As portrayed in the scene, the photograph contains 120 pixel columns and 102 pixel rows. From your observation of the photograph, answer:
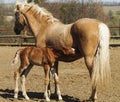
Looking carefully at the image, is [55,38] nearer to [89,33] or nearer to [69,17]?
[89,33]

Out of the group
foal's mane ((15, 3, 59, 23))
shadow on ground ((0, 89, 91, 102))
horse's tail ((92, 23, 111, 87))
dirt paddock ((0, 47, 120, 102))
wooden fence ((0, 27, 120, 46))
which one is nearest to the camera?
horse's tail ((92, 23, 111, 87))

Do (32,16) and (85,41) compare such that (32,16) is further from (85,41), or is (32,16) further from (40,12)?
(85,41)

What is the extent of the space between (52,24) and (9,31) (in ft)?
50.8

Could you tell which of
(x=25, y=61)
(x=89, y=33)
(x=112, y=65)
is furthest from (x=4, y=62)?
(x=89, y=33)

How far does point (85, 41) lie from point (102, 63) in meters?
0.54

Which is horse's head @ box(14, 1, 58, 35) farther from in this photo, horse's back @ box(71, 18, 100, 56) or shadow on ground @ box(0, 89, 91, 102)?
shadow on ground @ box(0, 89, 91, 102)

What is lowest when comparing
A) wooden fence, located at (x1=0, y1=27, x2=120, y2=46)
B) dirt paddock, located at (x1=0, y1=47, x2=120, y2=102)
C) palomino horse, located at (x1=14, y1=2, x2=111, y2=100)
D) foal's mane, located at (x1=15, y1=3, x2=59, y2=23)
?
wooden fence, located at (x1=0, y1=27, x2=120, y2=46)

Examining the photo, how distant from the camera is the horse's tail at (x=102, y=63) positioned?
650 centimetres

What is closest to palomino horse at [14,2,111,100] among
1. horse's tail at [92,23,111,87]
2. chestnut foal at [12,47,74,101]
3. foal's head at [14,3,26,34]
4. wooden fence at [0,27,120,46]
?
horse's tail at [92,23,111,87]

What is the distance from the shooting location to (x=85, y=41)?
664cm

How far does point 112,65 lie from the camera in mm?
12180

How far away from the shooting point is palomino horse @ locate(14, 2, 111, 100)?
21.4 ft

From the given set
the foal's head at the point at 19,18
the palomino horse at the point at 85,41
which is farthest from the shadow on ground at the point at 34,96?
the foal's head at the point at 19,18

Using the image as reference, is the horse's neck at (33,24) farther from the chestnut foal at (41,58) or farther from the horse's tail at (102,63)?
the horse's tail at (102,63)
